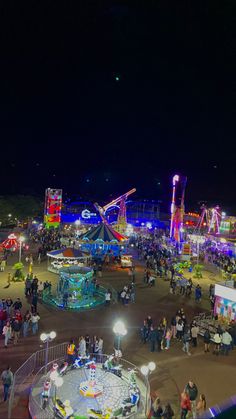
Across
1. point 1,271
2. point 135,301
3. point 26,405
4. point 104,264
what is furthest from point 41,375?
point 104,264

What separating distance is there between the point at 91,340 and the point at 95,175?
140864 millimetres

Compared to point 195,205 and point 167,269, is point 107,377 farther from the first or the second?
point 195,205

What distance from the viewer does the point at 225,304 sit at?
1554 centimetres

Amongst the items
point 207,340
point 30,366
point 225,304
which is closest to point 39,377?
point 30,366

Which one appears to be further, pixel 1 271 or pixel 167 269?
pixel 167 269

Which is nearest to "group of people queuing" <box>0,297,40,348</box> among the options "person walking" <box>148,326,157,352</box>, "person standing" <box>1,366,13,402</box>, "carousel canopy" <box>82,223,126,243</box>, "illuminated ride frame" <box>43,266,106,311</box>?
"person standing" <box>1,366,13,402</box>

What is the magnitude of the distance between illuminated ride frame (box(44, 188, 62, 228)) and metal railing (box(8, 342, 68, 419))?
3377 cm

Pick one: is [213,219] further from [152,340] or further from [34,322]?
[34,322]

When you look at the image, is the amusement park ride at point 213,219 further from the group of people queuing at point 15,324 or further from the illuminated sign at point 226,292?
the group of people queuing at point 15,324

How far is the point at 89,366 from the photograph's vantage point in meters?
10.6

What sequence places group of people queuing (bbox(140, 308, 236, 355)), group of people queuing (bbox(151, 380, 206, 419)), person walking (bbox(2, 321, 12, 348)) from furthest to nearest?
group of people queuing (bbox(140, 308, 236, 355))
person walking (bbox(2, 321, 12, 348))
group of people queuing (bbox(151, 380, 206, 419))

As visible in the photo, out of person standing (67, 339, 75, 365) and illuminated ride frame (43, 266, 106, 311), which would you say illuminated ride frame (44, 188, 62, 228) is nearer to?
illuminated ride frame (43, 266, 106, 311)

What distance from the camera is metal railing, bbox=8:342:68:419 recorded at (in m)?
9.48

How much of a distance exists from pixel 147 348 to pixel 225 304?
15.1 ft
